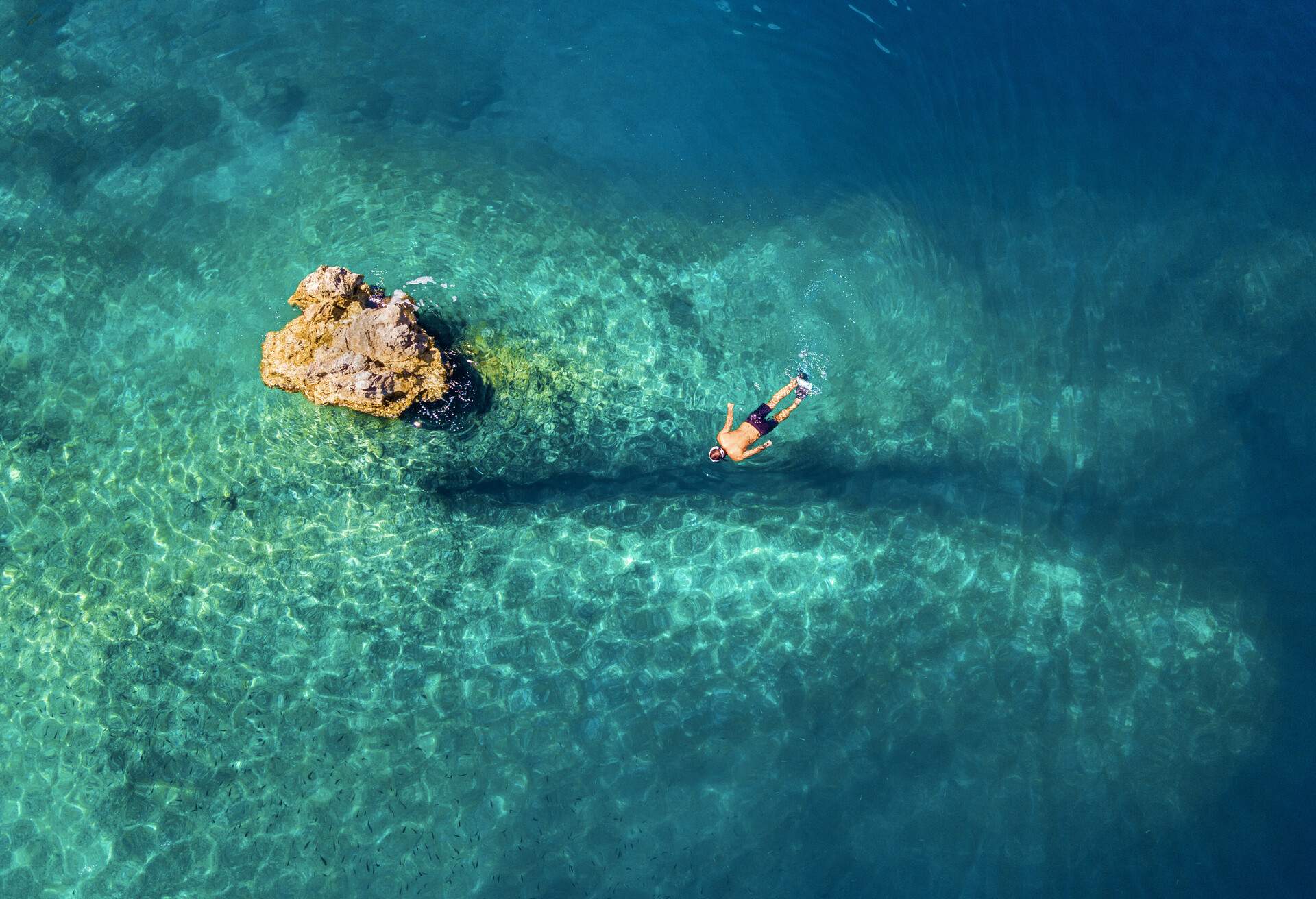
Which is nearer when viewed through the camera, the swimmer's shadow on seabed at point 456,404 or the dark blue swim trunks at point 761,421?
the dark blue swim trunks at point 761,421

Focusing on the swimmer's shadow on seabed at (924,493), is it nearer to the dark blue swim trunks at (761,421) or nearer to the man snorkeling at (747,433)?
the man snorkeling at (747,433)

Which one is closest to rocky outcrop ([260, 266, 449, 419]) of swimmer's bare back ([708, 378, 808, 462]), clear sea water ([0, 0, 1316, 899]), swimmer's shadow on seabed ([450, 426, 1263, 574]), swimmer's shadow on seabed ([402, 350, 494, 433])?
swimmer's shadow on seabed ([402, 350, 494, 433])

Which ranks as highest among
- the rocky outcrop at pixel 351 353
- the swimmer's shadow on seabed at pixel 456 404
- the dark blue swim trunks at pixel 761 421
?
the dark blue swim trunks at pixel 761 421

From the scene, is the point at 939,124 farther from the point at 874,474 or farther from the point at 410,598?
the point at 410,598

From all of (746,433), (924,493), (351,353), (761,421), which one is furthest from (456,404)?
(924,493)

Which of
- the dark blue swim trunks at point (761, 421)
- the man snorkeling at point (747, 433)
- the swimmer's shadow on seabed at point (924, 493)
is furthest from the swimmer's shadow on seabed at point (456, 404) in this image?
the dark blue swim trunks at point (761, 421)

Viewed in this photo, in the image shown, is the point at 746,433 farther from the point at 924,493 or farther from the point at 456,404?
the point at 456,404

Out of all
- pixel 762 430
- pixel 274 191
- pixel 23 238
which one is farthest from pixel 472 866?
pixel 23 238
